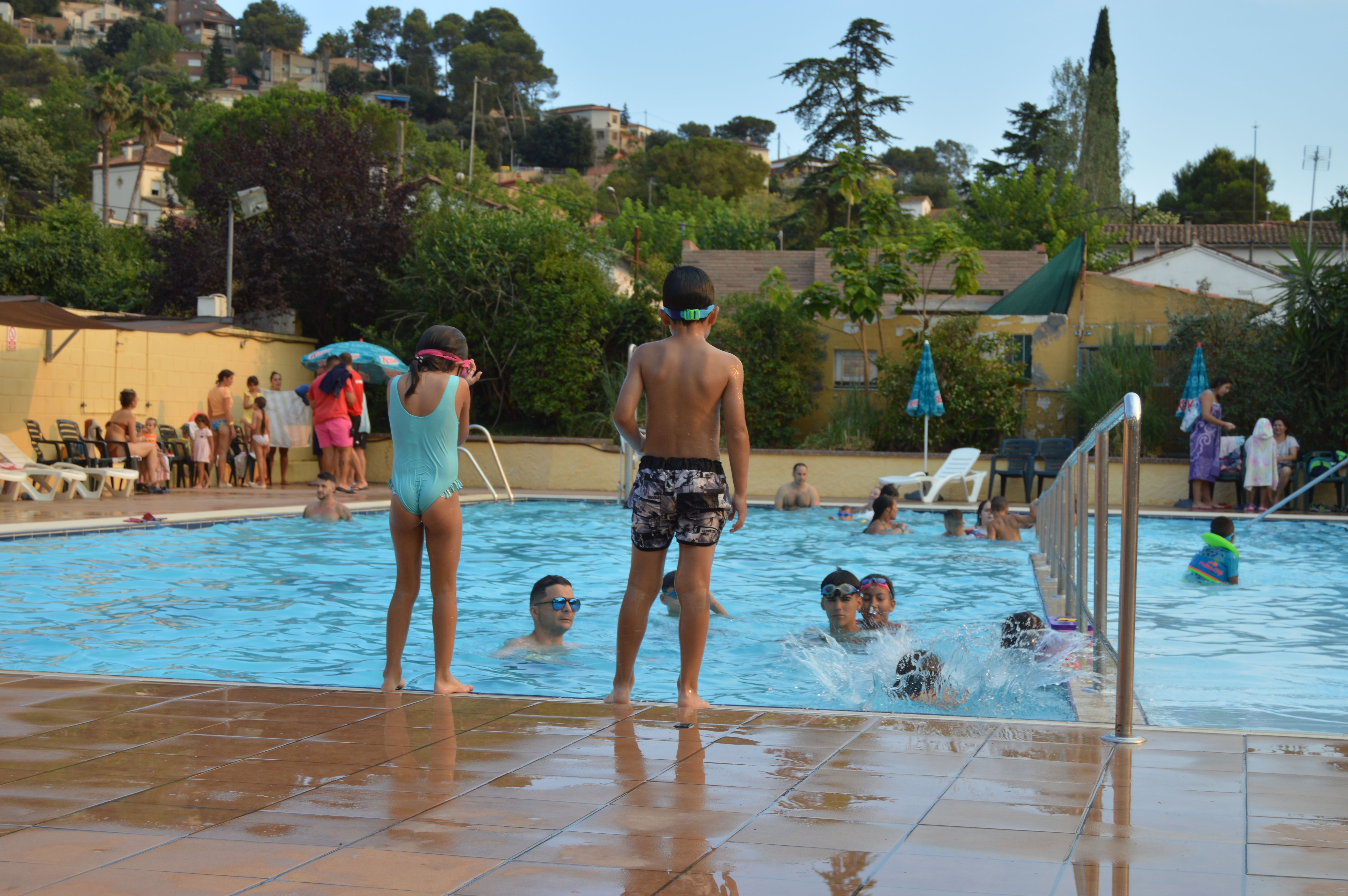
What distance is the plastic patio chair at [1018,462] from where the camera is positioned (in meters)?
16.2

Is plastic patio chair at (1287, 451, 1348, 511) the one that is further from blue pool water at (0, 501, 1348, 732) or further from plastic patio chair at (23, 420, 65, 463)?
plastic patio chair at (23, 420, 65, 463)

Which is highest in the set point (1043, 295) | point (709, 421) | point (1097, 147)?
point (1097, 147)

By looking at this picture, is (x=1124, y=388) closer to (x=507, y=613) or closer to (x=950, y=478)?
(x=950, y=478)

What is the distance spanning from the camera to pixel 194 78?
125062 millimetres

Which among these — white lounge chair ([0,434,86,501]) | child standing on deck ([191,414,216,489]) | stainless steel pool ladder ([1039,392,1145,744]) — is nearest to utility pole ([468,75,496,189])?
child standing on deck ([191,414,216,489])

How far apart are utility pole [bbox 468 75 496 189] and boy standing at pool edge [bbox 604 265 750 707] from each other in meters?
43.1

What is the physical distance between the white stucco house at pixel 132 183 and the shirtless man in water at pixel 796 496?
59.3 metres

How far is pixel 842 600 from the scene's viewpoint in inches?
255

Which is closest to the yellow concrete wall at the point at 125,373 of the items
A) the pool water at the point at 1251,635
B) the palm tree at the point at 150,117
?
the pool water at the point at 1251,635

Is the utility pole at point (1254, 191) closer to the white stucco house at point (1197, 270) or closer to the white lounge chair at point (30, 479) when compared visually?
the white stucco house at point (1197, 270)

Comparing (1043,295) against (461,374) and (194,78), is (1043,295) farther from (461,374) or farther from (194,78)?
(194,78)

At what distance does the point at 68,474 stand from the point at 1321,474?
15506mm

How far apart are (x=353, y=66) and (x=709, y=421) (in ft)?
446

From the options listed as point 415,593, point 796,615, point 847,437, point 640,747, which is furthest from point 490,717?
point 847,437
